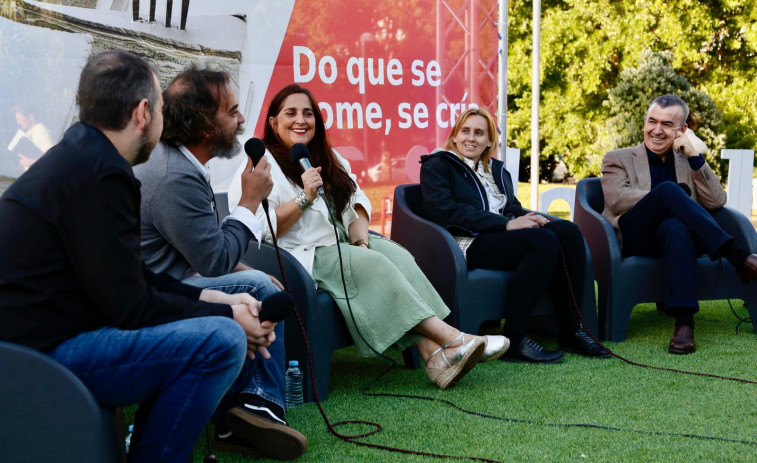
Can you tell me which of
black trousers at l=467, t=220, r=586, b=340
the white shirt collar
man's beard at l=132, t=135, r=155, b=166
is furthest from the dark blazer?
black trousers at l=467, t=220, r=586, b=340

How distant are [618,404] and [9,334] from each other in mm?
2120

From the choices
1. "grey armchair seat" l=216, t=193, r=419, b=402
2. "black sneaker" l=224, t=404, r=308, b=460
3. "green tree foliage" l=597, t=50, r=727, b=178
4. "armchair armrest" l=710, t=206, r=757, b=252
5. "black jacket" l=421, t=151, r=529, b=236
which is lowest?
"black sneaker" l=224, t=404, r=308, b=460

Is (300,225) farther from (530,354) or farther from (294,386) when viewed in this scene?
(530,354)

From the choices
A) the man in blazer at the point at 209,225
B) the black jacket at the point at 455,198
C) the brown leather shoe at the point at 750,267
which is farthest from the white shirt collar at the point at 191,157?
the brown leather shoe at the point at 750,267

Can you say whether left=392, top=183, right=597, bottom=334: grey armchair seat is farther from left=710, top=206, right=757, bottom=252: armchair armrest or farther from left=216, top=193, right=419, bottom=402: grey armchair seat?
left=710, top=206, right=757, bottom=252: armchair armrest

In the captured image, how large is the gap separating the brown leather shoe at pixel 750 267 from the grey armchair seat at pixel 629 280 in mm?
143

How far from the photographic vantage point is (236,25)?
4.50 metres

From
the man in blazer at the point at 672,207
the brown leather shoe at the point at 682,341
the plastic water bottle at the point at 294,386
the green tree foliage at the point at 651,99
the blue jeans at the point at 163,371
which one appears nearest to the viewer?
the blue jeans at the point at 163,371

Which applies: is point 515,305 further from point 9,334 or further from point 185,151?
point 9,334

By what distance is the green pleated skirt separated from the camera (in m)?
3.07

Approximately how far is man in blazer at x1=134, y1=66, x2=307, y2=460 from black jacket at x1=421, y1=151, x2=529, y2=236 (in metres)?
1.40

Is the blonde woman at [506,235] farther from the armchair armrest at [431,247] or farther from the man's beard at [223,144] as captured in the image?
the man's beard at [223,144]

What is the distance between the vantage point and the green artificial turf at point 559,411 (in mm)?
2424

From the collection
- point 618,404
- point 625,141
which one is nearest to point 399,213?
point 618,404
